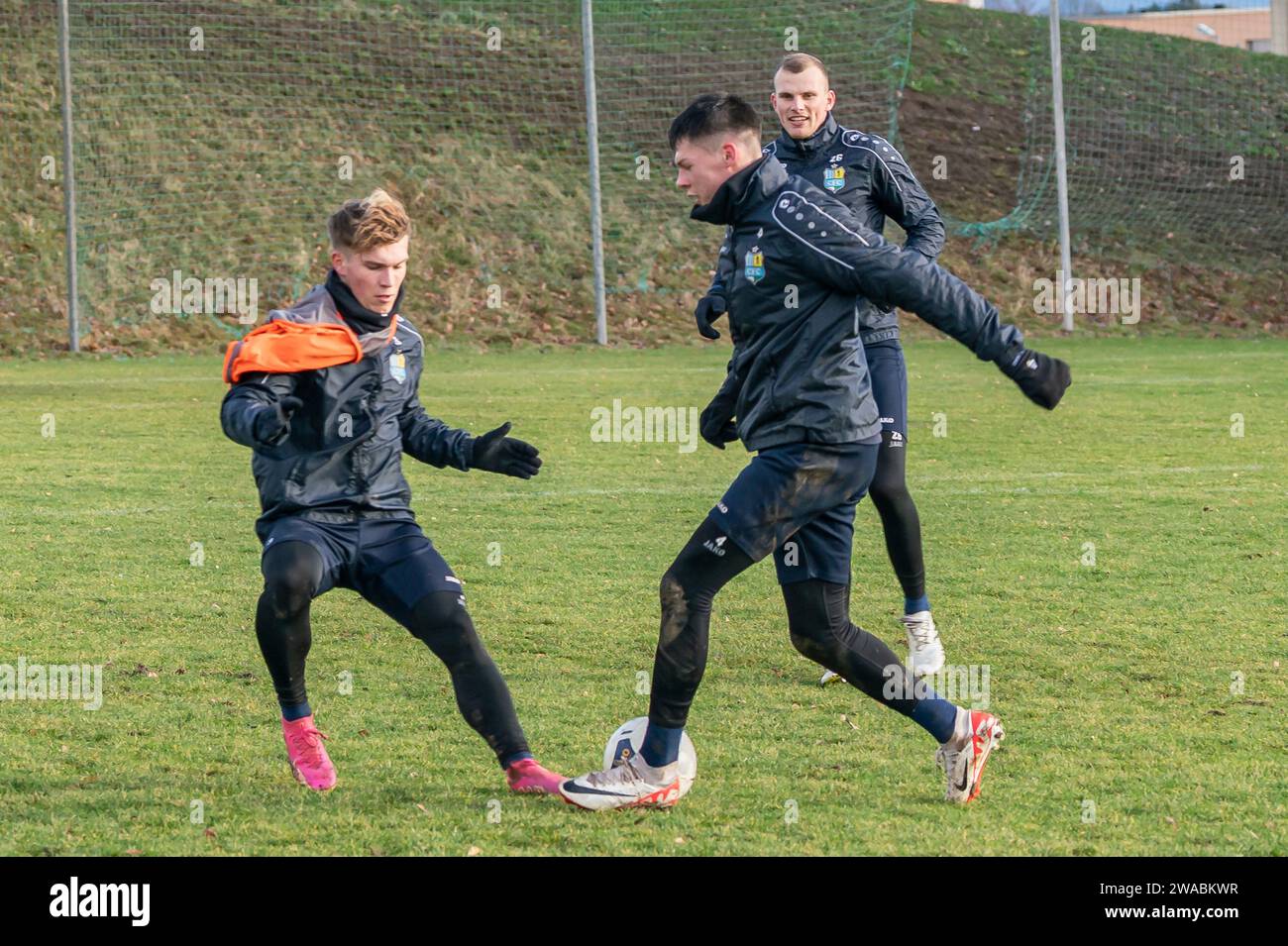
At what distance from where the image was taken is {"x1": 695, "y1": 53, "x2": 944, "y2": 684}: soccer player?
5922 mm

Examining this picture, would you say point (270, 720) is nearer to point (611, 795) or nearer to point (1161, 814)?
point (611, 795)

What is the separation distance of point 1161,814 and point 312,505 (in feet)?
7.80

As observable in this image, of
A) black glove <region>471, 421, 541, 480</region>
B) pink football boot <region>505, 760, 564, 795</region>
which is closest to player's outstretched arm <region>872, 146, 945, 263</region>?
black glove <region>471, 421, 541, 480</region>

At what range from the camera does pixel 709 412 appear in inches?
186

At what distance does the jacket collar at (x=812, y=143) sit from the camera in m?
6.20

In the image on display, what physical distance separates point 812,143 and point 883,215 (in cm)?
44

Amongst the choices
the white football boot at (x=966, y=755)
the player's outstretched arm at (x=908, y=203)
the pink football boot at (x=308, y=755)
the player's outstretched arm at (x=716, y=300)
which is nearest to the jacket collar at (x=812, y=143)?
the player's outstretched arm at (x=908, y=203)

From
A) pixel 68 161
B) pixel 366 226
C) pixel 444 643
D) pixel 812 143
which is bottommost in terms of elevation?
pixel 444 643

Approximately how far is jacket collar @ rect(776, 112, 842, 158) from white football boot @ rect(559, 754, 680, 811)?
2880mm

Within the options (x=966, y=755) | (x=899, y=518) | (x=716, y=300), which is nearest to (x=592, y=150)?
(x=899, y=518)

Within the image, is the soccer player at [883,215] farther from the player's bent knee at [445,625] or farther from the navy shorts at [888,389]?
the player's bent knee at [445,625]

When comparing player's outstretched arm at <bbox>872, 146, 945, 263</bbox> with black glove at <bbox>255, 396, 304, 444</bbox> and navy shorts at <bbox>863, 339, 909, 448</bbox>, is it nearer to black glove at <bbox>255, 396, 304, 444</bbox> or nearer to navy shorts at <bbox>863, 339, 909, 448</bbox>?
navy shorts at <bbox>863, 339, 909, 448</bbox>

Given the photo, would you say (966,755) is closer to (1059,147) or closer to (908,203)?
(908,203)

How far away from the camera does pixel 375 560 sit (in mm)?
4391
